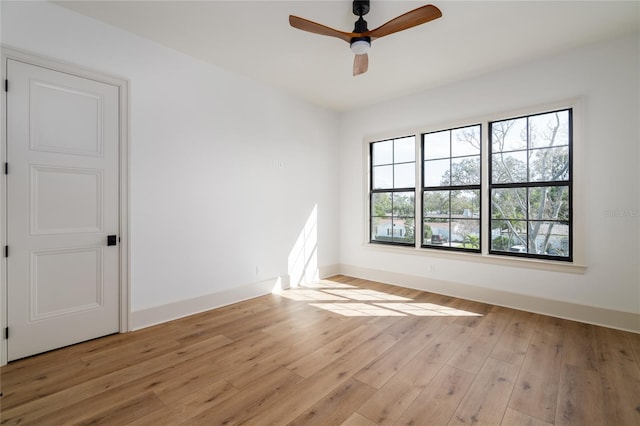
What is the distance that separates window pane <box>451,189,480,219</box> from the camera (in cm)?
414

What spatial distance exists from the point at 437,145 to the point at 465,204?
99cm

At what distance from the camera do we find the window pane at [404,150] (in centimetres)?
478

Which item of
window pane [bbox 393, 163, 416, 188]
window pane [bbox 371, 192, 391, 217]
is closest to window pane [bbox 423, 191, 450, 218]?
window pane [bbox 393, 163, 416, 188]

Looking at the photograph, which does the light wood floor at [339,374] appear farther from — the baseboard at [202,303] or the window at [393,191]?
the window at [393,191]

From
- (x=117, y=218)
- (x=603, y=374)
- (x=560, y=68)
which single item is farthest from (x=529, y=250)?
(x=117, y=218)

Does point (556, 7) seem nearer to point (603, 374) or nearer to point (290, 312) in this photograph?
point (603, 374)

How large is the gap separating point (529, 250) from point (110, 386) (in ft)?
14.7

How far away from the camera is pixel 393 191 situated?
16.5ft

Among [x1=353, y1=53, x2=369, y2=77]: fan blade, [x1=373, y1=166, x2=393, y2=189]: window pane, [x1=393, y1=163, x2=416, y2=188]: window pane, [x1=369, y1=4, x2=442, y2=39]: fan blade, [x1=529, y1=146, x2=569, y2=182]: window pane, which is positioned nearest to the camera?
[x1=369, y1=4, x2=442, y2=39]: fan blade

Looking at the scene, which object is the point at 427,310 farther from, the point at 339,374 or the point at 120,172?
the point at 120,172

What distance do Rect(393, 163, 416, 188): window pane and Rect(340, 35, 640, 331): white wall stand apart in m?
0.85

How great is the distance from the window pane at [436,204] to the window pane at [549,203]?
3.43 ft

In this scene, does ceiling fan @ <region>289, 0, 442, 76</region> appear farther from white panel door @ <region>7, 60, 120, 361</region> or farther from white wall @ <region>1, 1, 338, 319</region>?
white panel door @ <region>7, 60, 120, 361</region>

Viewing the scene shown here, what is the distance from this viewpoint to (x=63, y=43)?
8.81ft
